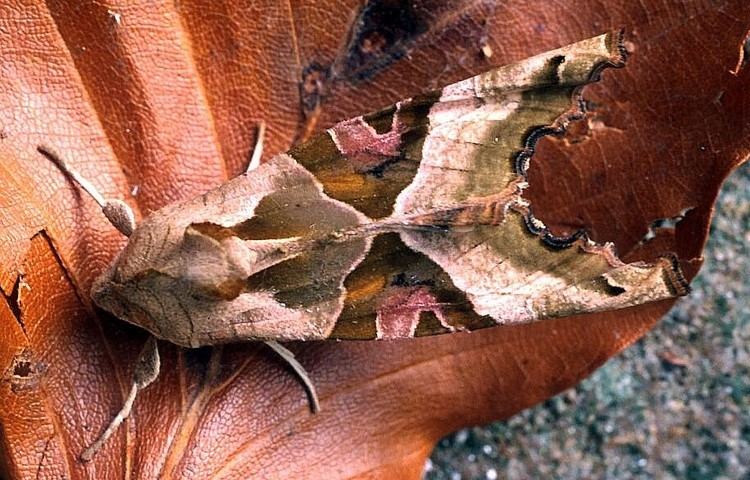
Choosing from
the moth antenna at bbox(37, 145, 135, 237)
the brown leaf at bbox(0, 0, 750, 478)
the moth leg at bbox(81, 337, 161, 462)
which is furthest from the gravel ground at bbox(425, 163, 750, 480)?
the moth antenna at bbox(37, 145, 135, 237)

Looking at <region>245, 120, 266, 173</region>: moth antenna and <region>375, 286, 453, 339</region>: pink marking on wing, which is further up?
<region>245, 120, 266, 173</region>: moth antenna

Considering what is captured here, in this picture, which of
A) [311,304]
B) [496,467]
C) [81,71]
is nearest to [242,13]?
[81,71]

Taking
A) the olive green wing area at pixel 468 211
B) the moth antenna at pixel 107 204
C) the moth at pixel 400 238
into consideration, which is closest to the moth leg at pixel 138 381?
the moth at pixel 400 238

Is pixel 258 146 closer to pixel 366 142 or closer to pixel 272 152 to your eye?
pixel 272 152

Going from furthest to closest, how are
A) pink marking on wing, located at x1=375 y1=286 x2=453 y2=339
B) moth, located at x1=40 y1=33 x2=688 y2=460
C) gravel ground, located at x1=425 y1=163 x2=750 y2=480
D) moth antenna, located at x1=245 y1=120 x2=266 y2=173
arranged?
gravel ground, located at x1=425 y1=163 x2=750 y2=480 < moth antenna, located at x1=245 y1=120 x2=266 y2=173 < pink marking on wing, located at x1=375 y1=286 x2=453 y2=339 < moth, located at x1=40 y1=33 x2=688 y2=460

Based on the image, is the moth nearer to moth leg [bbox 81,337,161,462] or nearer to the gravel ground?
moth leg [bbox 81,337,161,462]

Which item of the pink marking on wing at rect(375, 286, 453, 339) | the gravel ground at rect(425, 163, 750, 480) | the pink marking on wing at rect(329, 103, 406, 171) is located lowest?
the gravel ground at rect(425, 163, 750, 480)

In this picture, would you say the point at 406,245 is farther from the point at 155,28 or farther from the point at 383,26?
the point at 155,28
